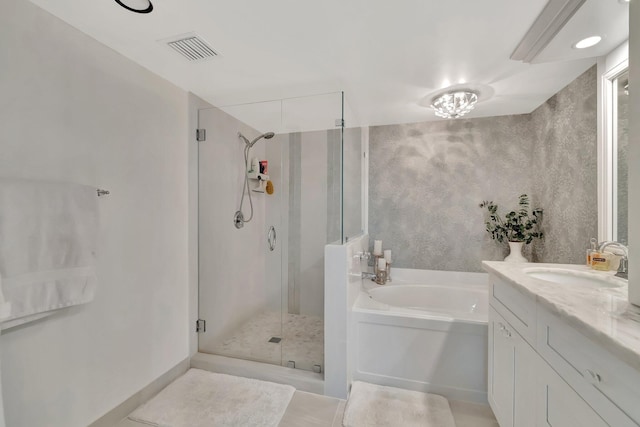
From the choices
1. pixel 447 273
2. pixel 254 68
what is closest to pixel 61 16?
pixel 254 68

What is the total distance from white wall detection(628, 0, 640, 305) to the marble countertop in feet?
0.33

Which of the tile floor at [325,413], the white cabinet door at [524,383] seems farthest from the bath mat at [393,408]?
the white cabinet door at [524,383]

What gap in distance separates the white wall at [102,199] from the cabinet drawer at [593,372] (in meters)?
2.13

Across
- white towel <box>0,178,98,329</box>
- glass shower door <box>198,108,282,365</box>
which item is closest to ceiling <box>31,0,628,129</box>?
glass shower door <box>198,108,282,365</box>

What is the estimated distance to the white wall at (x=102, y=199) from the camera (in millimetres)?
1179

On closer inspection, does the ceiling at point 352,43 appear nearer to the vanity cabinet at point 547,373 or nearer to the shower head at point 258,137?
the shower head at point 258,137

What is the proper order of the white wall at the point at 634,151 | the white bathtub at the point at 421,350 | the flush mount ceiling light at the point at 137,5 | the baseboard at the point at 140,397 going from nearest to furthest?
the white wall at the point at 634,151, the flush mount ceiling light at the point at 137,5, the baseboard at the point at 140,397, the white bathtub at the point at 421,350

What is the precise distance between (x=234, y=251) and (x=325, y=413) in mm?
1449

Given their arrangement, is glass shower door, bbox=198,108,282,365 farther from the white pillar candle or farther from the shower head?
the white pillar candle

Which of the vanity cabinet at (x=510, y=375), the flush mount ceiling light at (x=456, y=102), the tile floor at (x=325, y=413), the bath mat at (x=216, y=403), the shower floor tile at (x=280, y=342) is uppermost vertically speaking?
the flush mount ceiling light at (x=456, y=102)

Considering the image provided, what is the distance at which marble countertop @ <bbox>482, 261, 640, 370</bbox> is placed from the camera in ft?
2.07

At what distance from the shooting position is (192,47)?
156 cm

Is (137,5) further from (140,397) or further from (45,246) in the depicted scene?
(140,397)

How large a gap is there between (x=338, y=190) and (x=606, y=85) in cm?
180
